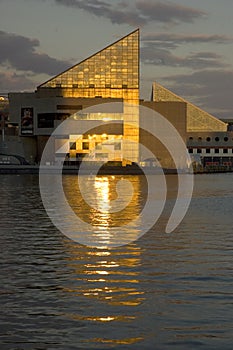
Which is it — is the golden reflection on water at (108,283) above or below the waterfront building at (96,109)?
below

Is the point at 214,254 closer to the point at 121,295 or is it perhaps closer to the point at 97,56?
the point at 121,295

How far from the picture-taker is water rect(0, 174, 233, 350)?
44.0 ft

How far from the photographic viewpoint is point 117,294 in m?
17.2

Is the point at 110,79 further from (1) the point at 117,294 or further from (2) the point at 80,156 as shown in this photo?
(1) the point at 117,294

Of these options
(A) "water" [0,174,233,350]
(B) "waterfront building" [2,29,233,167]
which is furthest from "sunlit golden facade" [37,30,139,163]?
(A) "water" [0,174,233,350]

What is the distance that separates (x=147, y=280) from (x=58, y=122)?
13894 centimetres

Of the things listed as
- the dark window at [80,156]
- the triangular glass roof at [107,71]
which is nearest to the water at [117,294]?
Answer: the dark window at [80,156]

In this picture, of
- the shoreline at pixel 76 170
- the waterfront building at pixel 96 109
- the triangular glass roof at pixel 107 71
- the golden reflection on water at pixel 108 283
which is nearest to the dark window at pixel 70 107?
the waterfront building at pixel 96 109

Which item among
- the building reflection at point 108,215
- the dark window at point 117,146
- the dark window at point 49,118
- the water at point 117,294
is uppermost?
the dark window at point 49,118

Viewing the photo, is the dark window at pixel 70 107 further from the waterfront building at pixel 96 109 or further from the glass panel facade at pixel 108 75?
the glass panel facade at pixel 108 75

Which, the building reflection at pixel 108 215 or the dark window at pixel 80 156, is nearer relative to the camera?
the building reflection at pixel 108 215

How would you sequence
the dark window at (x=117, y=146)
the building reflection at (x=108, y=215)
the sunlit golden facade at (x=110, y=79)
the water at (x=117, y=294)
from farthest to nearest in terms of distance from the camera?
the sunlit golden facade at (x=110, y=79), the dark window at (x=117, y=146), the building reflection at (x=108, y=215), the water at (x=117, y=294)

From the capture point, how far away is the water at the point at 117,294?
528 inches

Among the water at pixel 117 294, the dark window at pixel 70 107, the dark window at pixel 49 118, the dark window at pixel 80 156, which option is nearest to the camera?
the water at pixel 117 294
